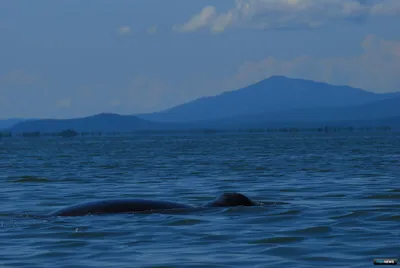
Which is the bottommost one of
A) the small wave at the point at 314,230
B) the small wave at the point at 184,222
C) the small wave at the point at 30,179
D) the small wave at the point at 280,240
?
the small wave at the point at 280,240

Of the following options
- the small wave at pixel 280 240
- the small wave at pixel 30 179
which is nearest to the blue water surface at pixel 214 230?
the small wave at pixel 280 240

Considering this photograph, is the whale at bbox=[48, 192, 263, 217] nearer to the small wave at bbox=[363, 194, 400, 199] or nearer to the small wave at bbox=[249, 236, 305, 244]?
the small wave at bbox=[363, 194, 400, 199]

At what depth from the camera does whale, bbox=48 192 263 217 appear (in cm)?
2139

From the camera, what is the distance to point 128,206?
21.7 m

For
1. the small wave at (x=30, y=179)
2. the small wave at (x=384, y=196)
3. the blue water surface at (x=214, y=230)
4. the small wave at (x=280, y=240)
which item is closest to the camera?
the blue water surface at (x=214, y=230)

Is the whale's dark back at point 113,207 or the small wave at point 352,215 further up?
the whale's dark back at point 113,207

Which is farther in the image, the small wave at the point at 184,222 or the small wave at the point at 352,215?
the small wave at the point at 352,215

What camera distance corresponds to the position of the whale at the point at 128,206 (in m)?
21.4

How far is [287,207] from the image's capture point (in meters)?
23.0

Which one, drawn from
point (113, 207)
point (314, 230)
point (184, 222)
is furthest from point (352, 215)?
point (113, 207)

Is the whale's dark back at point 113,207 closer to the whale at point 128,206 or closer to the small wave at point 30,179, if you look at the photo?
the whale at point 128,206

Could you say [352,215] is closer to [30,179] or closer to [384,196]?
[384,196]

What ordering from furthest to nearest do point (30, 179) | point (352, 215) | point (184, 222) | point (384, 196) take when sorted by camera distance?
1. point (30, 179)
2. point (384, 196)
3. point (352, 215)
4. point (184, 222)

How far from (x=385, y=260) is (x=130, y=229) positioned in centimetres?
574
